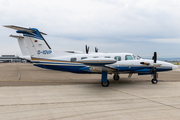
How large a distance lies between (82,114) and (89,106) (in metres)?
0.95

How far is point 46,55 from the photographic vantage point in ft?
43.8

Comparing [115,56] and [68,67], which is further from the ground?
[115,56]

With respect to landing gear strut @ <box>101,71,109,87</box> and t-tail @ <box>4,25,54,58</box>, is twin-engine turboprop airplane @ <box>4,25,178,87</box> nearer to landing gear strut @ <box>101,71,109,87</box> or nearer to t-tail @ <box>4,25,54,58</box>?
t-tail @ <box>4,25,54,58</box>

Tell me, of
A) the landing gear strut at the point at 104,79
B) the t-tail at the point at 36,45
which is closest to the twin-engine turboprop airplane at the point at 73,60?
the t-tail at the point at 36,45

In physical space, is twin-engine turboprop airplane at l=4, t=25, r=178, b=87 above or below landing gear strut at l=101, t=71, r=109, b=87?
above

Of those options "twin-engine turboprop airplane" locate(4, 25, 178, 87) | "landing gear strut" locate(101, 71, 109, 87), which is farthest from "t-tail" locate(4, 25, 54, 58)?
"landing gear strut" locate(101, 71, 109, 87)

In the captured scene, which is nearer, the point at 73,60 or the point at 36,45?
the point at 73,60

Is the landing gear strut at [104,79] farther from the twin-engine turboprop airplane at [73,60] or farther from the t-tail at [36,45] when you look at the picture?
the t-tail at [36,45]

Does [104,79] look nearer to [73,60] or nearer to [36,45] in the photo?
[73,60]

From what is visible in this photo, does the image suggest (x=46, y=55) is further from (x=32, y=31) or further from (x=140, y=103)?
(x=140, y=103)

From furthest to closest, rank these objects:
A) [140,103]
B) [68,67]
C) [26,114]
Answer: [68,67], [140,103], [26,114]

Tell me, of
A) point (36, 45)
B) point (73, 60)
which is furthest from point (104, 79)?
point (36, 45)

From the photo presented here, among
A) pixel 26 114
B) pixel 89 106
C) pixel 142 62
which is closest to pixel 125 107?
pixel 89 106

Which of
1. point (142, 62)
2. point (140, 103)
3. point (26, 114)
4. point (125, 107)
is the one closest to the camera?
point (26, 114)
